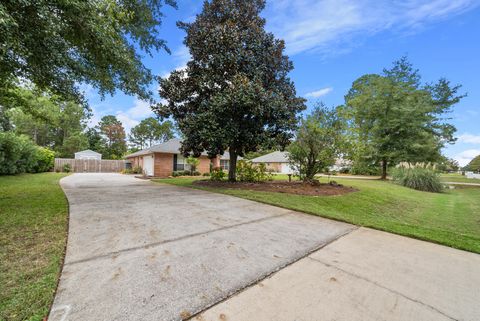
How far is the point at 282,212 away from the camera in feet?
17.8

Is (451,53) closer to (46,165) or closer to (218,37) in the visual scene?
(218,37)

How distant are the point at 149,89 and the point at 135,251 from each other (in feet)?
22.2

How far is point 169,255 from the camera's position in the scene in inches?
110

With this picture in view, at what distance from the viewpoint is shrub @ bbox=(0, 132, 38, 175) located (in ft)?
40.1

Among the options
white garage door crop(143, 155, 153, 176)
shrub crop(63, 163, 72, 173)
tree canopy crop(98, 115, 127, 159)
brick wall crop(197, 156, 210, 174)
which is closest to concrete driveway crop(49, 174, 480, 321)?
white garage door crop(143, 155, 153, 176)

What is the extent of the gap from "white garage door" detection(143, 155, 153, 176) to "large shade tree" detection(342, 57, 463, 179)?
62.3 feet

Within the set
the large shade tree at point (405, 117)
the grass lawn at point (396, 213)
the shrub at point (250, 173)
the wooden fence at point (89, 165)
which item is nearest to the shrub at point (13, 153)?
the wooden fence at point (89, 165)

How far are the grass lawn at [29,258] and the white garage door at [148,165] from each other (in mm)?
14250

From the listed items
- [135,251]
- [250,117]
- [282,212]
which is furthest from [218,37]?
[135,251]

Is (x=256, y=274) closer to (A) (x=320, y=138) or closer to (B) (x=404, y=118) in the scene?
(A) (x=320, y=138)

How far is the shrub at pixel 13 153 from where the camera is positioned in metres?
12.2

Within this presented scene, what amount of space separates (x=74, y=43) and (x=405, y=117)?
23155 mm

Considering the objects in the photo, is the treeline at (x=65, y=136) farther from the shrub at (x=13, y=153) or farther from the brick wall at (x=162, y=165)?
the brick wall at (x=162, y=165)

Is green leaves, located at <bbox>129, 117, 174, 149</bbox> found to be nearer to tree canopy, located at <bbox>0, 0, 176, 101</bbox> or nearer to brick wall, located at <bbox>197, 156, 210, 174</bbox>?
brick wall, located at <bbox>197, 156, 210, 174</bbox>
